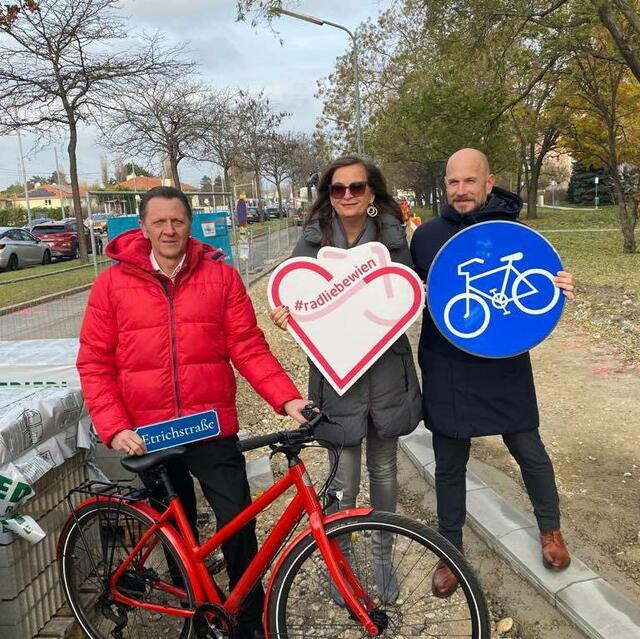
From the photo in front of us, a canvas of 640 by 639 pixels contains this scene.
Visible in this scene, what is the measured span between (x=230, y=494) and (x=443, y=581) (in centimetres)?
92

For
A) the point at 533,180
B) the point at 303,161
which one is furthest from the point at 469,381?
the point at 303,161

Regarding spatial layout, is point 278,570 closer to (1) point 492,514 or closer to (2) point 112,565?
(2) point 112,565

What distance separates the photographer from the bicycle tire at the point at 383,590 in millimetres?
2254

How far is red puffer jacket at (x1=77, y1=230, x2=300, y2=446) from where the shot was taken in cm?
250

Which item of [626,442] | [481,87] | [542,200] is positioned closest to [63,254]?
[481,87]

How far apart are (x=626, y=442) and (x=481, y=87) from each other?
38.2 ft

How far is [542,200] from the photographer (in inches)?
2739

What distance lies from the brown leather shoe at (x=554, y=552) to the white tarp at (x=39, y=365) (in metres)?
2.47

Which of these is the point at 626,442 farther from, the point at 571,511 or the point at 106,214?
the point at 106,214

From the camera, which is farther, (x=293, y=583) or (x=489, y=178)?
(x=489, y=178)

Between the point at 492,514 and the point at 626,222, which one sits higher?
the point at 626,222

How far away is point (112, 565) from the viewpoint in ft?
9.19

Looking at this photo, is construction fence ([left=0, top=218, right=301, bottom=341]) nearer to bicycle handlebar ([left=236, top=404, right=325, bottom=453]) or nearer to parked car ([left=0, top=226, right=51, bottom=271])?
bicycle handlebar ([left=236, top=404, right=325, bottom=453])

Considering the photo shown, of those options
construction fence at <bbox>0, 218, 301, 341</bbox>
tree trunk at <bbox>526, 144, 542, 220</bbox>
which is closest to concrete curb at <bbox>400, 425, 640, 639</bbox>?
construction fence at <bbox>0, 218, 301, 341</bbox>
